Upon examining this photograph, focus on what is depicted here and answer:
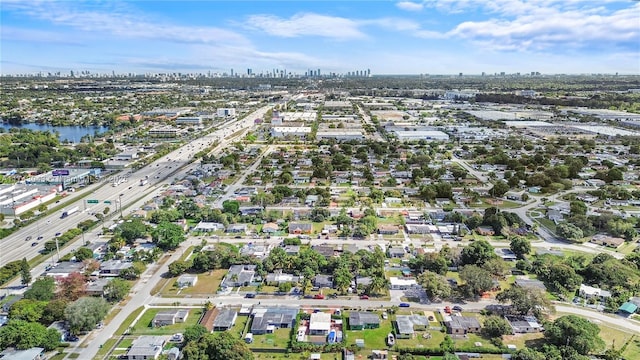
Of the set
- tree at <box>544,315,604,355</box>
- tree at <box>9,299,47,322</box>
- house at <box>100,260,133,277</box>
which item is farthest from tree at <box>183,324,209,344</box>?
tree at <box>544,315,604,355</box>

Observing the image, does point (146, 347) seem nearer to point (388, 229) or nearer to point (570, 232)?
point (388, 229)

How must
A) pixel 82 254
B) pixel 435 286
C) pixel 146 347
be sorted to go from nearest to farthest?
pixel 146 347
pixel 435 286
pixel 82 254

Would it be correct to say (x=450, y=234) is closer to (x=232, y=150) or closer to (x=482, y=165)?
(x=482, y=165)

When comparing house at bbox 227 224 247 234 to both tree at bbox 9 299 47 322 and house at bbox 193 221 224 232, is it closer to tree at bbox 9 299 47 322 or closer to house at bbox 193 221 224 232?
house at bbox 193 221 224 232

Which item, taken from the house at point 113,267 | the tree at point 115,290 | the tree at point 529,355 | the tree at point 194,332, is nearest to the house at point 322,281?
the tree at point 194,332

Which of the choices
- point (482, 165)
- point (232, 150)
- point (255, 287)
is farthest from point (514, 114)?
point (255, 287)

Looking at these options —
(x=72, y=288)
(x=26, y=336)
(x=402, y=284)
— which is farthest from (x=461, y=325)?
(x=72, y=288)
